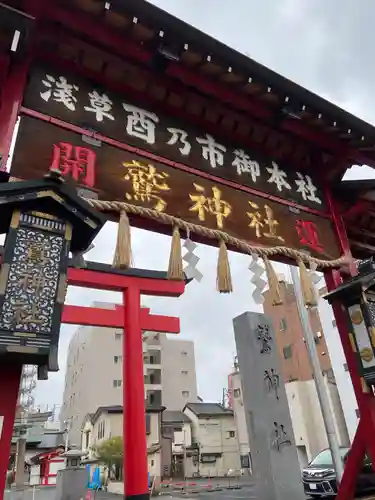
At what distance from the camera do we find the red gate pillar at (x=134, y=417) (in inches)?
231

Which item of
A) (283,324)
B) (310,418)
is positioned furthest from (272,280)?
(283,324)

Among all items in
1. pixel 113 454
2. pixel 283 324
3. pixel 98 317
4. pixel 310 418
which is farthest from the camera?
pixel 283 324

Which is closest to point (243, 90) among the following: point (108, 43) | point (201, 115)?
point (201, 115)

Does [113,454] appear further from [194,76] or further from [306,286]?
[194,76]

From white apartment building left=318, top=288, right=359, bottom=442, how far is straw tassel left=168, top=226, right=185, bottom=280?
17.3m

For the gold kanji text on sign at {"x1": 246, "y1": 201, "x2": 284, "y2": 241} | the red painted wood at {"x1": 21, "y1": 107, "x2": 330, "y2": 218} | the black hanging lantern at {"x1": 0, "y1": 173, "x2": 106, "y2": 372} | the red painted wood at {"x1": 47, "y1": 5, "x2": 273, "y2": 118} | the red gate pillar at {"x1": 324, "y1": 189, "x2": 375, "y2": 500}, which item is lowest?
the red gate pillar at {"x1": 324, "y1": 189, "x2": 375, "y2": 500}

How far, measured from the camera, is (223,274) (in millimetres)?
3537

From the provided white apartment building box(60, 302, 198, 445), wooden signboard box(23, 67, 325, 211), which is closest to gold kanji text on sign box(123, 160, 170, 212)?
wooden signboard box(23, 67, 325, 211)

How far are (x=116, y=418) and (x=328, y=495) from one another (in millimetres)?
21048

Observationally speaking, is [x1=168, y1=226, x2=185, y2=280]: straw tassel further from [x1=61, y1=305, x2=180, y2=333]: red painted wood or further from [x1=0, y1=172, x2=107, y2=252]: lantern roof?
[x1=61, y1=305, x2=180, y2=333]: red painted wood

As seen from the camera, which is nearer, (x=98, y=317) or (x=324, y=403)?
(x=98, y=317)

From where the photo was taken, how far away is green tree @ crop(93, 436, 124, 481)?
23.4 meters

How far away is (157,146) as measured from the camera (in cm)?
396

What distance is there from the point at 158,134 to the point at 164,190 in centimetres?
73
